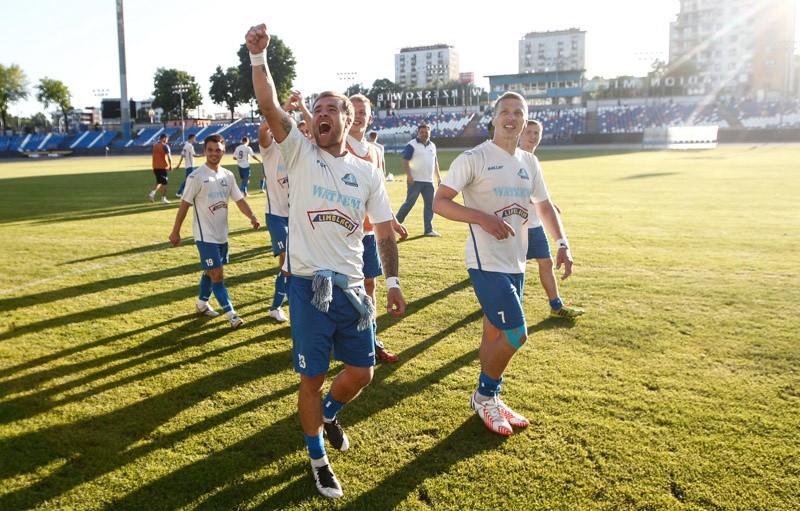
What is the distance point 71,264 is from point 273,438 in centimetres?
776

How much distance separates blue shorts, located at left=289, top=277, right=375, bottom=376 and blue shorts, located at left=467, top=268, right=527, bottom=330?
106cm

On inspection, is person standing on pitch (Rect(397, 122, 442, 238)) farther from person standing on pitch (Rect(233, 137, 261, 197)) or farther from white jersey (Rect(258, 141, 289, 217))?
person standing on pitch (Rect(233, 137, 261, 197))

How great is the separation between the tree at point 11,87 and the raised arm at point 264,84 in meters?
116

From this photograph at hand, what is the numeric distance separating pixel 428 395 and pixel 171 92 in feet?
347

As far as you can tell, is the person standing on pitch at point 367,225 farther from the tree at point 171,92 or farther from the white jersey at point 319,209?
the tree at point 171,92

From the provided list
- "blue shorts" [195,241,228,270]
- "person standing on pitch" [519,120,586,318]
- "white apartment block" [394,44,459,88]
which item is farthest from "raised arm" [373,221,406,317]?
"white apartment block" [394,44,459,88]

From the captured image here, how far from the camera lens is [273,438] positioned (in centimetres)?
417

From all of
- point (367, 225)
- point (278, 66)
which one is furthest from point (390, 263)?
point (278, 66)

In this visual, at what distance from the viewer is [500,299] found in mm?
4164

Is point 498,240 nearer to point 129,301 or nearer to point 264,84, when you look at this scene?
point 264,84

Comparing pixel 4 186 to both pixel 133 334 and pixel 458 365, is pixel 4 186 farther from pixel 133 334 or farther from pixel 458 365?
pixel 458 365

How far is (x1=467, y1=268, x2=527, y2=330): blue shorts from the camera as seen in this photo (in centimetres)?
414

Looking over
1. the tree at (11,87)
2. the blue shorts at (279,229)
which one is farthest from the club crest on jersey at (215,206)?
the tree at (11,87)

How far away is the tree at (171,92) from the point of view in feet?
323
